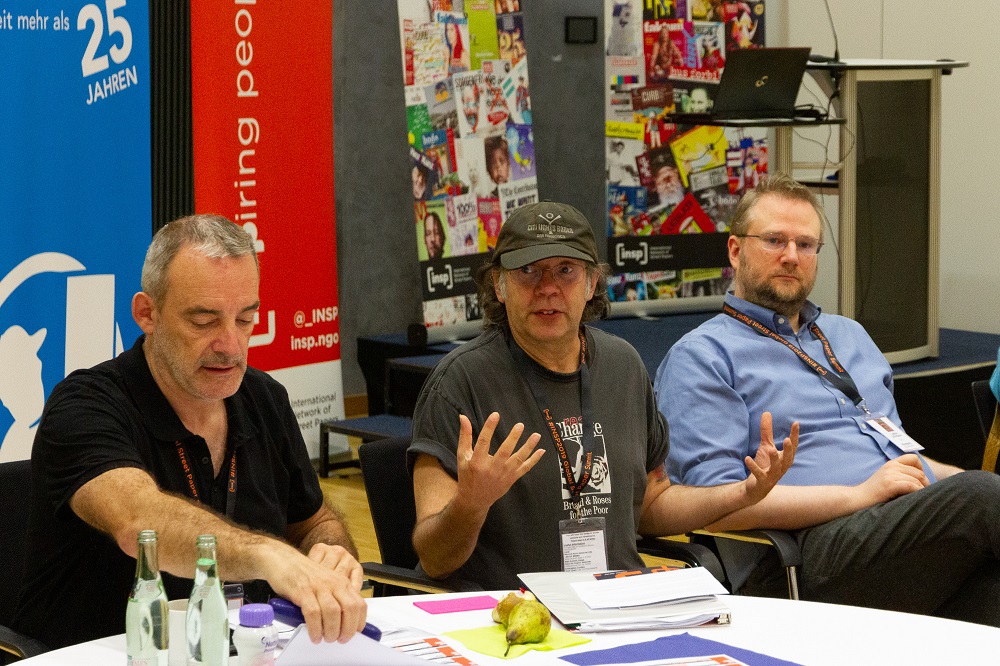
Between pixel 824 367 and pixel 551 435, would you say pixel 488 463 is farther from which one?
pixel 824 367

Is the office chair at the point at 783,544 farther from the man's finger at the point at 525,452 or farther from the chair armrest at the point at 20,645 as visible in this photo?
the chair armrest at the point at 20,645

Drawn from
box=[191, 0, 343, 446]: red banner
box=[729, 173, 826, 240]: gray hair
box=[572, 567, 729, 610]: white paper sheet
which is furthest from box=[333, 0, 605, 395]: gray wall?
box=[572, 567, 729, 610]: white paper sheet

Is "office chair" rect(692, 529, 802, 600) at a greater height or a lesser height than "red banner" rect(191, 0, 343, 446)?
lesser

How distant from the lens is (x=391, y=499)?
2.73 meters

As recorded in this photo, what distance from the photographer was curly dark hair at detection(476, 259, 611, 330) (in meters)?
2.88

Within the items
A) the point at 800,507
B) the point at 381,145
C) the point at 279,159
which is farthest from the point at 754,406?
the point at 381,145

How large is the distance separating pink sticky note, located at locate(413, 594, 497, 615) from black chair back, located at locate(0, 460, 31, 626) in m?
0.82

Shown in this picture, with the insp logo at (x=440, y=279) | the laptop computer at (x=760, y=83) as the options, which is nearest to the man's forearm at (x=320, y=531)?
the laptop computer at (x=760, y=83)

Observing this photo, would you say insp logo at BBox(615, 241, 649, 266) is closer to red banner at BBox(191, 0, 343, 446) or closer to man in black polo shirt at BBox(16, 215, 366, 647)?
red banner at BBox(191, 0, 343, 446)

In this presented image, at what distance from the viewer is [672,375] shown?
321cm

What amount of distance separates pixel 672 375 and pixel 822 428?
430 mm

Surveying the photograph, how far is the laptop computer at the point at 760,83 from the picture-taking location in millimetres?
5172

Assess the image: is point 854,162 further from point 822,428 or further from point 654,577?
point 654,577

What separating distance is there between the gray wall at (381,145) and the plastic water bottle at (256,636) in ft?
19.1
